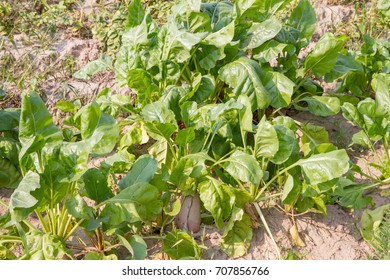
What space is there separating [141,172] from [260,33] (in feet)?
4.11

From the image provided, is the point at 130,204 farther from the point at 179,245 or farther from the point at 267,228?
the point at 267,228

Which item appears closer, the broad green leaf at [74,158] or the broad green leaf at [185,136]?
the broad green leaf at [74,158]

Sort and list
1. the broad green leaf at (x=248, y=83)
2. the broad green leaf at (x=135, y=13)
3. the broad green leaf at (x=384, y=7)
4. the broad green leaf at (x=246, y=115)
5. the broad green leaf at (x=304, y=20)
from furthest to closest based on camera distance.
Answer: the broad green leaf at (x=384, y=7) → the broad green leaf at (x=304, y=20) → the broad green leaf at (x=135, y=13) → the broad green leaf at (x=248, y=83) → the broad green leaf at (x=246, y=115)

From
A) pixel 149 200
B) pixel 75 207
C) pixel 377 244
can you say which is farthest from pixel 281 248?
pixel 75 207

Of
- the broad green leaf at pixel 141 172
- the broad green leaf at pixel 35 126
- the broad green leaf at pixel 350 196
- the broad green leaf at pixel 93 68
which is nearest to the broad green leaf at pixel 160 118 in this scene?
the broad green leaf at pixel 141 172

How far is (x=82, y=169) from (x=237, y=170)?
2.64ft

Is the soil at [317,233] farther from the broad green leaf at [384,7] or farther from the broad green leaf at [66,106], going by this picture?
the broad green leaf at [384,7]

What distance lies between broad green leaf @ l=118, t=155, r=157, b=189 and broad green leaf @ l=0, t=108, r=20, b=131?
950 mm

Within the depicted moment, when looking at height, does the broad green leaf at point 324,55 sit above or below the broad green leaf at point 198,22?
below

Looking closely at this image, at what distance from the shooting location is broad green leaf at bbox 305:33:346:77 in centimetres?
383

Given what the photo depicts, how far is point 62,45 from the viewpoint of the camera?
488 centimetres

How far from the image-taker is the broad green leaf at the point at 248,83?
369cm

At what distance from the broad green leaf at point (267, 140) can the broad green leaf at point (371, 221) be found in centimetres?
68
